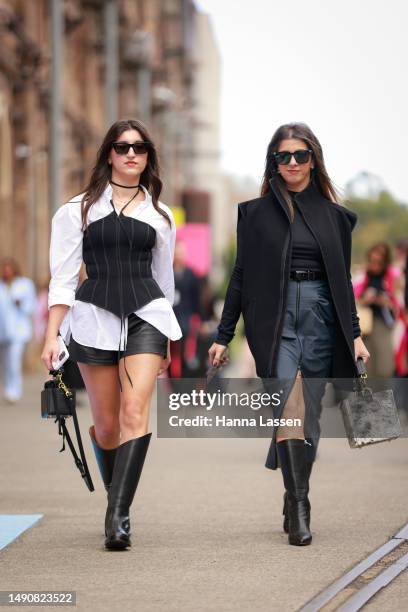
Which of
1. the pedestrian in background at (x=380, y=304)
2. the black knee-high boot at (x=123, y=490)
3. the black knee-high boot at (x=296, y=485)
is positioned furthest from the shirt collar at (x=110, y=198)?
the pedestrian in background at (x=380, y=304)

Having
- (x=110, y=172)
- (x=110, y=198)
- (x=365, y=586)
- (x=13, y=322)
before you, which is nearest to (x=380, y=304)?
(x=13, y=322)

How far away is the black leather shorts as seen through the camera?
741 cm

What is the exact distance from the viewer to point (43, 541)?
7.75m

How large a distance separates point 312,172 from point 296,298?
0.67m

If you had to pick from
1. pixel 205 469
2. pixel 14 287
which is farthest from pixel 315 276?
pixel 14 287

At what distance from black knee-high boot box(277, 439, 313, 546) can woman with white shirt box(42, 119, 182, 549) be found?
0.66 metres

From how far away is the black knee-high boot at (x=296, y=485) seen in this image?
752 centimetres

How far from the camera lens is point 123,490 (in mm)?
7352

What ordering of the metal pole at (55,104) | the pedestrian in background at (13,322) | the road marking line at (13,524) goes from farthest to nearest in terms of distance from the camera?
the metal pole at (55,104) < the pedestrian in background at (13,322) < the road marking line at (13,524)

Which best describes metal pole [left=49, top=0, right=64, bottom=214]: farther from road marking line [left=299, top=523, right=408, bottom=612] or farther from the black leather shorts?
road marking line [left=299, top=523, right=408, bottom=612]

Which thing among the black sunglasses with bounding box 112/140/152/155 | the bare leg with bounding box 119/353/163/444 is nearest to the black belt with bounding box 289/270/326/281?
the bare leg with bounding box 119/353/163/444

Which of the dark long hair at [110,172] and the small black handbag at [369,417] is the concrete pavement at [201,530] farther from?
the dark long hair at [110,172]

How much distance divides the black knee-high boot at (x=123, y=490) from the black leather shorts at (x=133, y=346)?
0.40 m

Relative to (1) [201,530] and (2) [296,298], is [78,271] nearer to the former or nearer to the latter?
(2) [296,298]
